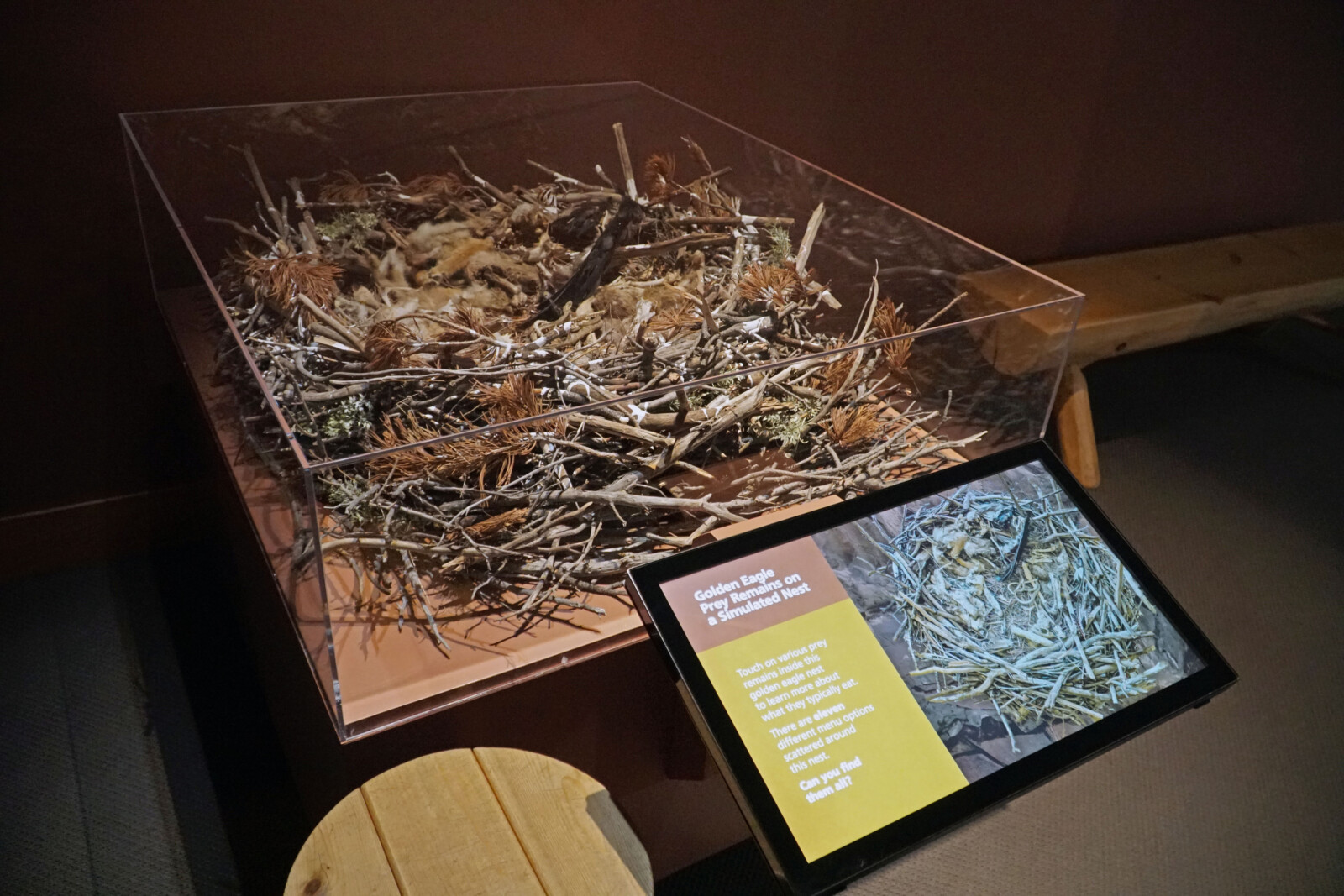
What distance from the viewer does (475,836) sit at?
820mm

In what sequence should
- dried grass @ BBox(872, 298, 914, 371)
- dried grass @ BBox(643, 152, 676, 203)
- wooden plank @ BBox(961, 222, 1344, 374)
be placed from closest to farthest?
dried grass @ BBox(872, 298, 914, 371)
dried grass @ BBox(643, 152, 676, 203)
wooden plank @ BBox(961, 222, 1344, 374)

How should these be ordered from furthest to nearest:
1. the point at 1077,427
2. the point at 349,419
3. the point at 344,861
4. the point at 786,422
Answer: the point at 1077,427, the point at 786,422, the point at 349,419, the point at 344,861

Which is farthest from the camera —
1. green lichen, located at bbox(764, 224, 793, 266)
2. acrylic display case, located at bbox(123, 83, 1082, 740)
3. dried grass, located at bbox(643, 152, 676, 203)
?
dried grass, located at bbox(643, 152, 676, 203)

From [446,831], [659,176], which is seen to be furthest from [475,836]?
[659,176]

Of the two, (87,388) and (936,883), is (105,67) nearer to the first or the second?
(87,388)

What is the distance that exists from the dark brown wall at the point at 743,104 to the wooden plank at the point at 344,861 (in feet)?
3.22

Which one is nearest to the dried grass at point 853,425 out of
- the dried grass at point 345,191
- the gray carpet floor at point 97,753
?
the dried grass at point 345,191

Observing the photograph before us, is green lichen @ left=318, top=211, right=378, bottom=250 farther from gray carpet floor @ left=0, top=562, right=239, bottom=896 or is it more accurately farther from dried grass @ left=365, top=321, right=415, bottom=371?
gray carpet floor @ left=0, top=562, right=239, bottom=896

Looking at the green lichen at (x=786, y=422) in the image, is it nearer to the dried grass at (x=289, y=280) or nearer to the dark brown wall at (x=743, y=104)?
the dried grass at (x=289, y=280)

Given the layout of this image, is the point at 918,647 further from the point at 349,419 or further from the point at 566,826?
the point at 349,419

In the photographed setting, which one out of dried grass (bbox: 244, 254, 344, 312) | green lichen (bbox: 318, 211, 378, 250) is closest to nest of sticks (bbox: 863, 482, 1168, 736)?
dried grass (bbox: 244, 254, 344, 312)

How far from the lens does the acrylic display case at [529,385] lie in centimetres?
85

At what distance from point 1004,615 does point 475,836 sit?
1.70ft

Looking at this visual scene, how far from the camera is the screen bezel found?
744 millimetres
